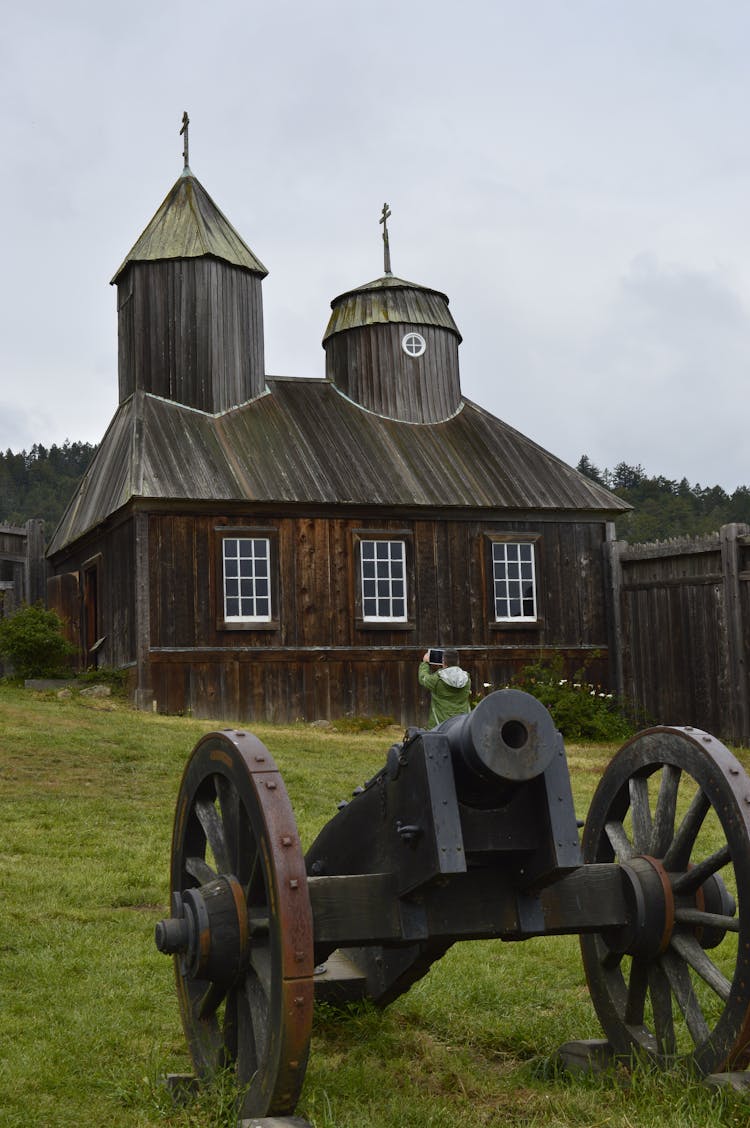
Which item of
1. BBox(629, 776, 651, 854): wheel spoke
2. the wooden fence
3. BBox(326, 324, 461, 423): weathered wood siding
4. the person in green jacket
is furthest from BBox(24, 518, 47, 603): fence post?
BBox(629, 776, 651, 854): wheel spoke

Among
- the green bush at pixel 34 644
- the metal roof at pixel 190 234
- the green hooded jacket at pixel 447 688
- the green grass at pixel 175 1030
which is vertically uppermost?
the metal roof at pixel 190 234

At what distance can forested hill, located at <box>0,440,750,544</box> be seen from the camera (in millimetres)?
53781

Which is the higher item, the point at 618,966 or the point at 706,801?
the point at 706,801

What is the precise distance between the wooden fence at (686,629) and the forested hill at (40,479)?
157 ft

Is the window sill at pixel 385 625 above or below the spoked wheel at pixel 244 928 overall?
above

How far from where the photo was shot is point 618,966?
4.72 m

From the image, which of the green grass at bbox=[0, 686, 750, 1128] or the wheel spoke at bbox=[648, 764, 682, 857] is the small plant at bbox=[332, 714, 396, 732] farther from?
the wheel spoke at bbox=[648, 764, 682, 857]

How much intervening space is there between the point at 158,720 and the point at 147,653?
215 centimetres

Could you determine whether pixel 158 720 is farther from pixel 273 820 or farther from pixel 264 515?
pixel 273 820

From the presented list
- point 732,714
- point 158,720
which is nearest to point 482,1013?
point 158,720

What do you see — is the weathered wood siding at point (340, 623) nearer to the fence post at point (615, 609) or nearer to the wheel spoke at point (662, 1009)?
the fence post at point (615, 609)

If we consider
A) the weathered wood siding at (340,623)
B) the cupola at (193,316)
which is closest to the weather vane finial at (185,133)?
the cupola at (193,316)

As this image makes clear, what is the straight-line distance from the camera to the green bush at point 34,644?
19.4 metres

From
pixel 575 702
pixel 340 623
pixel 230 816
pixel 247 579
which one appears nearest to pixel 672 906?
pixel 230 816
